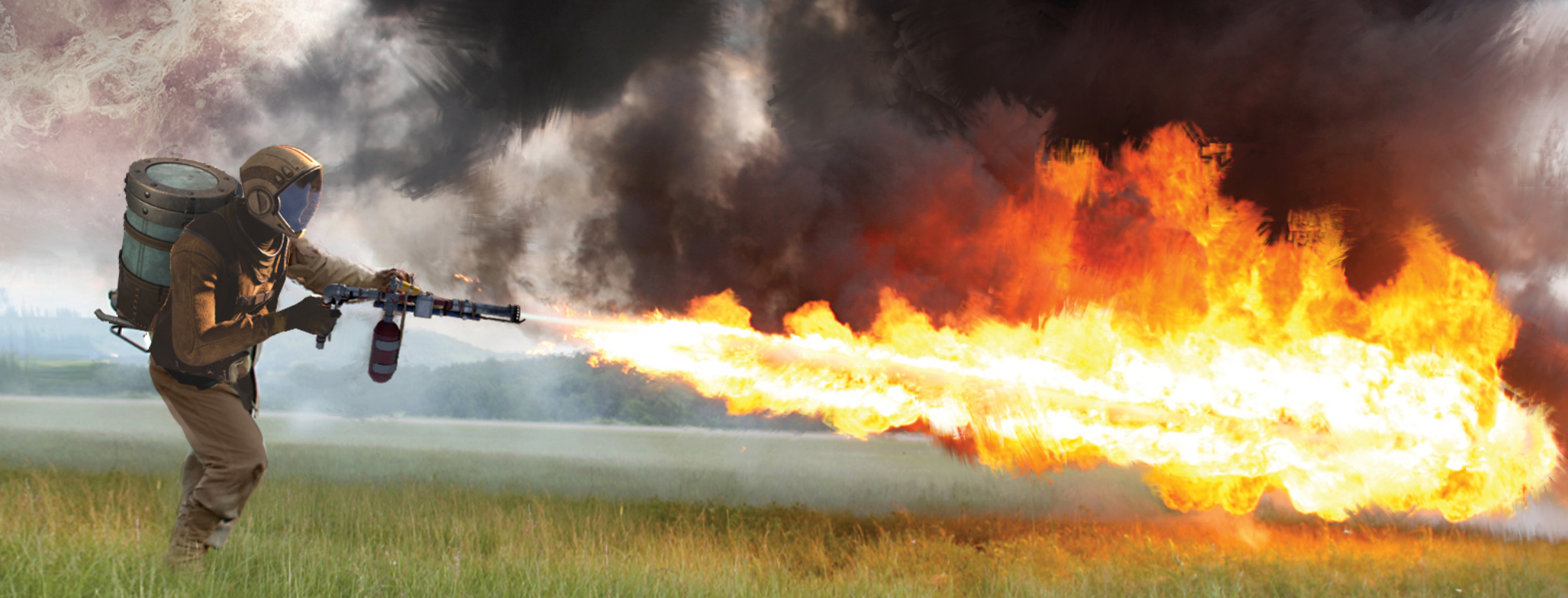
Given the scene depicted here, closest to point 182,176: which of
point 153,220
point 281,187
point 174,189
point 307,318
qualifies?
point 174,189

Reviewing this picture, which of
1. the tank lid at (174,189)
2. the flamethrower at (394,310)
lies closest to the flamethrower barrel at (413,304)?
the flamethrower at (394,310)

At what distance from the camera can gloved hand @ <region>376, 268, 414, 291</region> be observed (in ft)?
21.6

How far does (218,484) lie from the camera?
5703mm

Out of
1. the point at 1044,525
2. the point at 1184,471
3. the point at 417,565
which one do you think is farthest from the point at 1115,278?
the point at 417,565

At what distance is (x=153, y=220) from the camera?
5.64 metres

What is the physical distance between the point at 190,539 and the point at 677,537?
5.25 m

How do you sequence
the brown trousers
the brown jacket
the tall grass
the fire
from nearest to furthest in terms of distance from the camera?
the brown jacket → the brown trousers → the tall grass → the fire

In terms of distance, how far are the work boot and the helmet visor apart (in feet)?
7.60

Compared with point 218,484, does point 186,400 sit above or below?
above

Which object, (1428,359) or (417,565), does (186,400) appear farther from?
(1428,359)

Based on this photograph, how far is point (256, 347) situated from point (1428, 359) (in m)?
16.0

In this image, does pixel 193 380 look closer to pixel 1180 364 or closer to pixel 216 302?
pixel 216 302

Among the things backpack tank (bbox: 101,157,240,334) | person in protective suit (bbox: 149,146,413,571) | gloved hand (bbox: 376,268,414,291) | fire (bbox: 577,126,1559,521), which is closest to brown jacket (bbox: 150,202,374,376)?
person in protective suit (bbox: 149,146,413,571)

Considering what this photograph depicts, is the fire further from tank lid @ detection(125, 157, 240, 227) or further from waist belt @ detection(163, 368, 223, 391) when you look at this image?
tank lid @ detection(125, 157, 240, 227)
